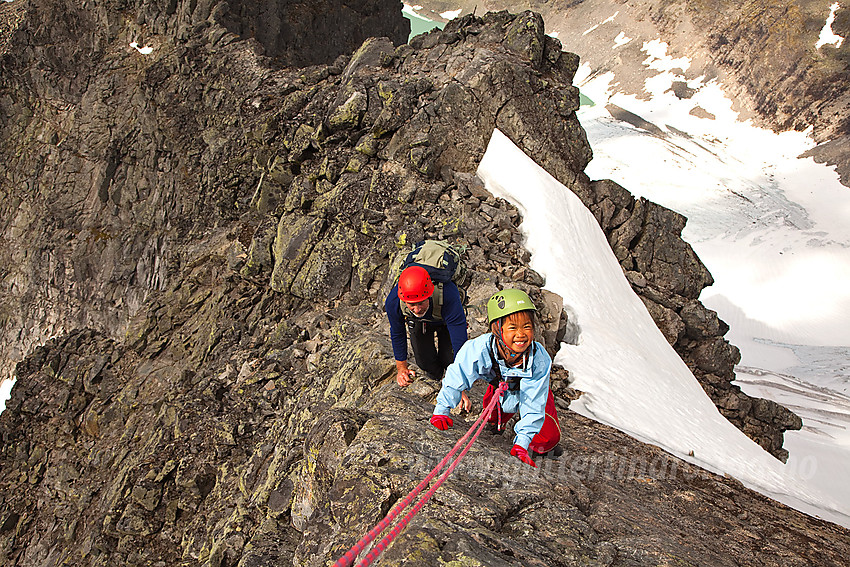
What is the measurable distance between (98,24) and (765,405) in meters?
40.7

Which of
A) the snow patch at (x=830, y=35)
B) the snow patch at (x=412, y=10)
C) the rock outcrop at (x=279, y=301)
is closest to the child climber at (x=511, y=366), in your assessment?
the rock outcrop at (x=279, y=301)

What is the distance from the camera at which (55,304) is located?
2919 cm

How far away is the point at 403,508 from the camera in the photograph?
4059 millimetres

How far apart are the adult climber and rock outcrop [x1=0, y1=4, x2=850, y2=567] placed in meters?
0.45

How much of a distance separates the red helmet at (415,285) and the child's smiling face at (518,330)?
1.43 m

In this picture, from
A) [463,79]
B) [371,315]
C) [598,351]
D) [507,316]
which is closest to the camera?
[507,316]

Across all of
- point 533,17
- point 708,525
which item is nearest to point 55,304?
point 533,17

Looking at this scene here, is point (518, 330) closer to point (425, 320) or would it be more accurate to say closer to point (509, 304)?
point (509, 304)

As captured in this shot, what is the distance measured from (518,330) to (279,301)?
1262 cm

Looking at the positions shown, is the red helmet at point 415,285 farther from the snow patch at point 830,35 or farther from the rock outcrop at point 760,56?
the snow patch at point 830,35

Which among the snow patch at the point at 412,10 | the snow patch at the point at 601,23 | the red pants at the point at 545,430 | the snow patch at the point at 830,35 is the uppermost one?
the snow patch at the point at 412,10

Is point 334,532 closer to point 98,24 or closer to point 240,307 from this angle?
A: point 240,307

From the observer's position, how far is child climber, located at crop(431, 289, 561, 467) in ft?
15.6

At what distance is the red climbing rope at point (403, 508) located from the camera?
2990 millimetres
